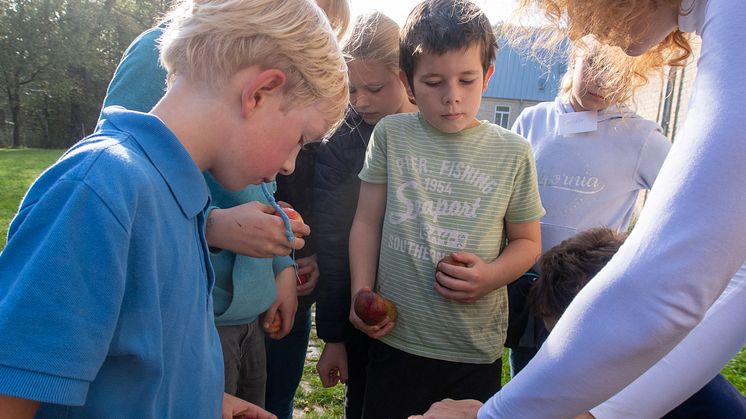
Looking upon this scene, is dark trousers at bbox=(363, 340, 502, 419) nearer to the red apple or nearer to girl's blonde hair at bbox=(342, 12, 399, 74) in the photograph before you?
the red apple

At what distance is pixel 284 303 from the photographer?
203 cm

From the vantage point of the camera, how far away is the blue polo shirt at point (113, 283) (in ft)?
2.83

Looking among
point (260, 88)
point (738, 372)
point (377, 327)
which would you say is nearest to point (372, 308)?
point (377, 327)

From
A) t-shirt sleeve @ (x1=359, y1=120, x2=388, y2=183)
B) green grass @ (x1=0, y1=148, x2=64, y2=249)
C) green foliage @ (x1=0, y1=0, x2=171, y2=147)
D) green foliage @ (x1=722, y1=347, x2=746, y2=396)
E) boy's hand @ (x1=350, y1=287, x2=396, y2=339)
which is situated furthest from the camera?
green foliage @ (x1=0, y1=0, x2=171, y2=147)

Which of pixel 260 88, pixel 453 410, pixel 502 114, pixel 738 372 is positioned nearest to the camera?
pixel 260 88

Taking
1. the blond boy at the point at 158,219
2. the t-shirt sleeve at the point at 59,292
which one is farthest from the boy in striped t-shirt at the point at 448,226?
the t-shirt sleeve at the point at 59,292

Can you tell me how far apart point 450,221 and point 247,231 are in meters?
0.75

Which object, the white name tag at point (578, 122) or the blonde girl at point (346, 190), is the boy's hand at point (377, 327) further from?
the white name tag at point (578, 122)

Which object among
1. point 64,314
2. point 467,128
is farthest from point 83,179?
point 467,128

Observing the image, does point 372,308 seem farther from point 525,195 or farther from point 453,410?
point 525,195

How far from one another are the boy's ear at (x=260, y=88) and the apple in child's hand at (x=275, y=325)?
1003 mm

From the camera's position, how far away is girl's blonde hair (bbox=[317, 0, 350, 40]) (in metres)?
2.17

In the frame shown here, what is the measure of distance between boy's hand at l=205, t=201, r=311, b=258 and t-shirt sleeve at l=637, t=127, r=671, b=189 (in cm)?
153

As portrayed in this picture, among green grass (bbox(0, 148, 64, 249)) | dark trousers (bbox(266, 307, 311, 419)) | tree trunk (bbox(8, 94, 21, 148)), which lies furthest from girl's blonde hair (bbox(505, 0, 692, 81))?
tree trunk (bbox(8, 94, 21, 148))
